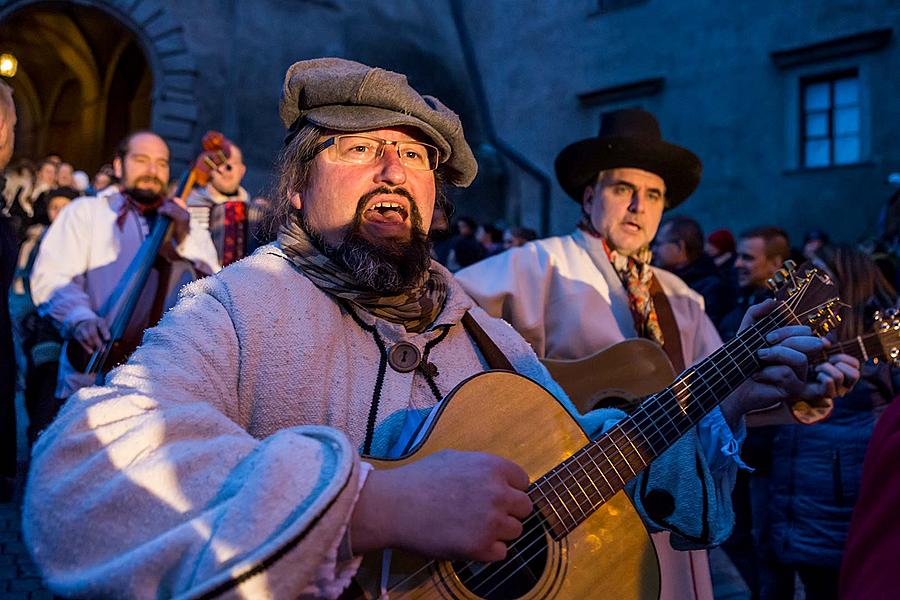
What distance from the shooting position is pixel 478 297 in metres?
3.98

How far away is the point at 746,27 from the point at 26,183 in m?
11.8

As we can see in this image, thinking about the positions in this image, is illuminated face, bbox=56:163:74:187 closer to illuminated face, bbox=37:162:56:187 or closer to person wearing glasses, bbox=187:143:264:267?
illuminated face, bbox=37:162:56:187

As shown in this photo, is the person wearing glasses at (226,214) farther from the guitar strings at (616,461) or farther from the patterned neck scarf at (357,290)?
the guitar strings at (616,461)

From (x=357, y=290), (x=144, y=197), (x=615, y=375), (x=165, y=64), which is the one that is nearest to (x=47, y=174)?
(x=144, y=197)

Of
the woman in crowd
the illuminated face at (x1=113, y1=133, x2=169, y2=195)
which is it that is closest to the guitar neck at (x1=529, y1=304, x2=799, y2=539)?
the woman in crowd

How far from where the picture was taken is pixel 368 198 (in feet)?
7.23

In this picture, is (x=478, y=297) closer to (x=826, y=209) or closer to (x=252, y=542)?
(x=252, y=542)

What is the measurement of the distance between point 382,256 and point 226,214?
2.82 meters

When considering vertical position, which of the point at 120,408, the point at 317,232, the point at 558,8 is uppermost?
the point at 558,8

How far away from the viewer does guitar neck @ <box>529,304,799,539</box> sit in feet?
6.25

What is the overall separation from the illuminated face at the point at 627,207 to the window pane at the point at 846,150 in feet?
38.7

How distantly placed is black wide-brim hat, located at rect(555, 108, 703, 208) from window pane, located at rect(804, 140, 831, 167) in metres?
11.6

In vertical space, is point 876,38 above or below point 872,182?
above

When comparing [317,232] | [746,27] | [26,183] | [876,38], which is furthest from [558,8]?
[317,232]
